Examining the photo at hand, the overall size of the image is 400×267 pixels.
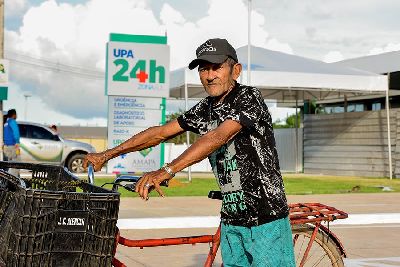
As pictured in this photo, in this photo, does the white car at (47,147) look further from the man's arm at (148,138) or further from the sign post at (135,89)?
the man's arm at (148,138)

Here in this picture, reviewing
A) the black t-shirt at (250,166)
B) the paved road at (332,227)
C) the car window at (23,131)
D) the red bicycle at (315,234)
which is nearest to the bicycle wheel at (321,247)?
the red bicycle at (315,234)

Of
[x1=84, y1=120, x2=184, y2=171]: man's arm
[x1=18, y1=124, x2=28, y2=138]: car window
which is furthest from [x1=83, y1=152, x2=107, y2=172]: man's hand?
[x1=18, y1=124, x2=28, y2=138]: car window

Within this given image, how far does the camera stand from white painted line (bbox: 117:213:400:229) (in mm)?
11734

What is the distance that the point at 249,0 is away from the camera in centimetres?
2541

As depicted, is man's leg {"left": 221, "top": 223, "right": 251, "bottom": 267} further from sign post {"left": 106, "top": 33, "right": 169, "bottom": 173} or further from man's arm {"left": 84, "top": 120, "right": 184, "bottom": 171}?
sign post {"left": 106, "top": 33, "right": 169, "bottom": 173}

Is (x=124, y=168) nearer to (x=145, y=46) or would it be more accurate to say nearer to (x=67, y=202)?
(x=145, y=46)

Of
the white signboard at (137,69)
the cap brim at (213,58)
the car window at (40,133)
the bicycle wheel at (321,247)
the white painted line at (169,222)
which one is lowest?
the white painted line at (169,222)

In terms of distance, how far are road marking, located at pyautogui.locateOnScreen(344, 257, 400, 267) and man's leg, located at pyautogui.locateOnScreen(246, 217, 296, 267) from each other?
4400 millimetres

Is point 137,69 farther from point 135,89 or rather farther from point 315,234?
point 315,234

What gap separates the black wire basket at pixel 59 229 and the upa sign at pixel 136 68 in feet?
51.9

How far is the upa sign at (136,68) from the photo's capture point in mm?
19203

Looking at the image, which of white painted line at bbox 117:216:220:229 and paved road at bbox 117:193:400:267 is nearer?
paved road at bbox 117:193:400:267

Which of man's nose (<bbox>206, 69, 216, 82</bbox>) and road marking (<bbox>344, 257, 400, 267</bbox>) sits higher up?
man's nose (<bbox>206, 69, 216, 82</bbox>)

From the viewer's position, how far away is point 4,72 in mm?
14758
